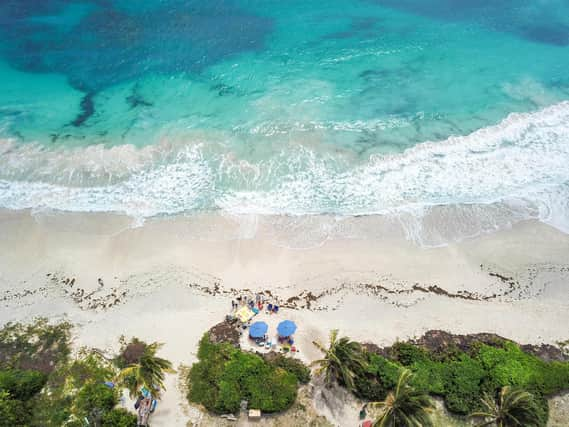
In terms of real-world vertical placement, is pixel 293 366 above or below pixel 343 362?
below

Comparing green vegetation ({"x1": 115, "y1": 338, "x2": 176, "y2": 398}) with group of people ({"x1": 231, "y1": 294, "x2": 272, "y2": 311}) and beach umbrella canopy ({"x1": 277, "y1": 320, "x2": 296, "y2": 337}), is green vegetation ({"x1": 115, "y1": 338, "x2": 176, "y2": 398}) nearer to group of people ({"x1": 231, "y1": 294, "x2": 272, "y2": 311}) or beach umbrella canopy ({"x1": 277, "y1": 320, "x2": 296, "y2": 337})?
group of people ({"x1": 231, "y1": 294, "x2": 272, "y2": 311})

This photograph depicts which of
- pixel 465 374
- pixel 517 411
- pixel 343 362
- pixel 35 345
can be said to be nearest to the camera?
pixel 517 411

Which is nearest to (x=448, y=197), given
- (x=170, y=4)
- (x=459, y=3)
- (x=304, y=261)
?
(x=304, y=261)

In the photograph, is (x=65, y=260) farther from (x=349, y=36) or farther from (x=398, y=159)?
(x=349, y=36)

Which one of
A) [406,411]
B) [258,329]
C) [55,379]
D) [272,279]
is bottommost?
[55,379]

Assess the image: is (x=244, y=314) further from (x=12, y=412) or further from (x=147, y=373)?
(x=12, y=412)

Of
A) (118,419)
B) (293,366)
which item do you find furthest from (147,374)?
(293,366)
